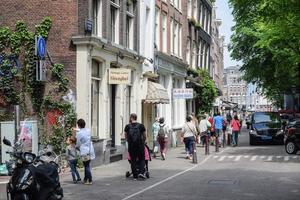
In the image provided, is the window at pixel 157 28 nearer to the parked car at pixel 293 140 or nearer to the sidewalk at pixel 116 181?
the parked car at pixel 293 140

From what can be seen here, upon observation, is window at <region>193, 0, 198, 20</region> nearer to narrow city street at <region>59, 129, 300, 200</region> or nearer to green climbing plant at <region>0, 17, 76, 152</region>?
narrow city street at <region>59, 129, 300, 200</region>

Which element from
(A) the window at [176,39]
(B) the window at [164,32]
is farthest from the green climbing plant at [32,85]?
(A) the window at [176,39]

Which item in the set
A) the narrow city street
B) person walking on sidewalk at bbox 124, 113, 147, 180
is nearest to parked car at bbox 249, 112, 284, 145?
the narrow city street

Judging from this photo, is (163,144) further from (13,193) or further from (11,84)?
(13,193)

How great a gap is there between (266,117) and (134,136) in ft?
70.1

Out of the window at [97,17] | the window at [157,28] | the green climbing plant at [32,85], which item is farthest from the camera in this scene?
the window at [157,28]

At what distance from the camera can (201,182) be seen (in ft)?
51.8

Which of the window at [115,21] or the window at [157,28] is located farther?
the window at [157,28]

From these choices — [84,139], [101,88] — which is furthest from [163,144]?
[84,139]

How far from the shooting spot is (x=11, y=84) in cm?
2006

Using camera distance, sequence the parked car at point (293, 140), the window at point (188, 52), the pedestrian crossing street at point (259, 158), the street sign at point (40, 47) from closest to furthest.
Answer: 1. the street sign at point (40, 47)
2. the pedestrian crossing street at point (259, 158)
3. the parked car at point (293, 140)
4. the window at point (188, 52)

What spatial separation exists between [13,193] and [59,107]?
36.7 ft

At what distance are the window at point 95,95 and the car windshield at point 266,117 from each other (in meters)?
16.4

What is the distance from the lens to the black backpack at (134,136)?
1630 centimetres
